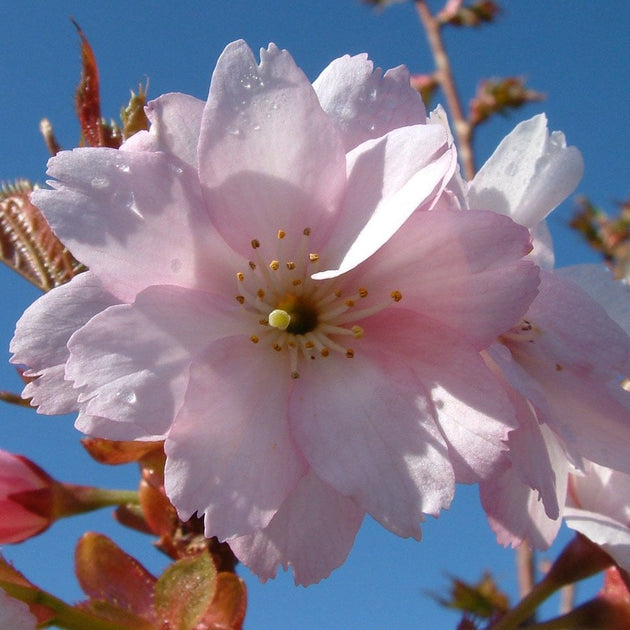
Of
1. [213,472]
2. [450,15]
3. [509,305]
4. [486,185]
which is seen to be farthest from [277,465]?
[450,15]

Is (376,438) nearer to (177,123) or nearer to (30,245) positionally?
(177,123)

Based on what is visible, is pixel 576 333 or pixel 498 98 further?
pixel 498 98

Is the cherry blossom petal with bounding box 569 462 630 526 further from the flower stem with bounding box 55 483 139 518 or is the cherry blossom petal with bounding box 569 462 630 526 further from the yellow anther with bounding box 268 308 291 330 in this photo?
the flower stem with bounding box 55 483 139 518

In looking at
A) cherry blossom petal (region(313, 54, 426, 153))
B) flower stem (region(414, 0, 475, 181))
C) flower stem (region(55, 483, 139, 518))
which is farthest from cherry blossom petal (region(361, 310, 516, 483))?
flower stem (region(414, 0, 475, 181))

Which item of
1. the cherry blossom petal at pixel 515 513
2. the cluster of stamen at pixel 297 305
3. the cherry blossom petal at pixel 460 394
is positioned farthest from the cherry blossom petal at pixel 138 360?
the cherry blossom petal at pixel 515 513

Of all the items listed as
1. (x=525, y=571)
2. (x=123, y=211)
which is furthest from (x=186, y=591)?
(x=525, y=571)

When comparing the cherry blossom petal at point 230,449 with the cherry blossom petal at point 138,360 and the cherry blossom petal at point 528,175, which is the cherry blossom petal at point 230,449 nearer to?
the cherry blossom petal at point 138,360

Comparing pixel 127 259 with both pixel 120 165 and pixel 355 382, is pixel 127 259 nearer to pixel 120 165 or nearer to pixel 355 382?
pixel 120 165
